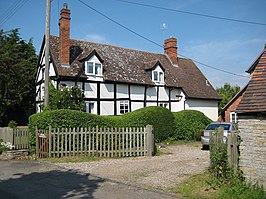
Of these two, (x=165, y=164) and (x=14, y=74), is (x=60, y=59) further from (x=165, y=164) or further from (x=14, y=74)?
(x=165, y=164)

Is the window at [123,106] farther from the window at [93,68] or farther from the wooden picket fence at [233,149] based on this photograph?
the wooden picket fence at [233,149]

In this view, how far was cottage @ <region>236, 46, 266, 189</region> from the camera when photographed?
7.32 m

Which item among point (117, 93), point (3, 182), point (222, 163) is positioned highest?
point (117, 93)

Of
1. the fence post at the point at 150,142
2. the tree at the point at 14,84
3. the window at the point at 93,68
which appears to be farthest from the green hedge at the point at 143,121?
the tree at the point at 14,84

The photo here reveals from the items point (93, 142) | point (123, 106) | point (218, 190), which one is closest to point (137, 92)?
point (123, 106)

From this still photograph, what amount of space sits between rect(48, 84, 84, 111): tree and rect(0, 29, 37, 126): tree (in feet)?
25.5

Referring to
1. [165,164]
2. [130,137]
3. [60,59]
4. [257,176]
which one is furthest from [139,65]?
[257,176]

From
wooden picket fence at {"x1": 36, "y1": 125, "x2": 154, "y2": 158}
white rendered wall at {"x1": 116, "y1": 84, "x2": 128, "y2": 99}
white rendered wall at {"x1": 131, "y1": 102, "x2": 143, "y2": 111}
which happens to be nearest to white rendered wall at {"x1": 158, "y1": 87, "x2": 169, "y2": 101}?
white rendered wall at {"x1": 131, "y1": 102, "x2": 143, "y2": 111}

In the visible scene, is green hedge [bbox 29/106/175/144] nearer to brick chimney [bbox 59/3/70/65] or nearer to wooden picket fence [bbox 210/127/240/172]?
brick chimney [bbox 59/3/70/65]

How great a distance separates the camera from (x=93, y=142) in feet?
48.2

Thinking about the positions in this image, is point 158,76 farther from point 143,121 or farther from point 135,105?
point 143,121

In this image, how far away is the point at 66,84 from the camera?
22.4 m

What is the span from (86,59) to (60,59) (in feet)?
6.67

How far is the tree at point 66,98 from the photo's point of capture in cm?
2002
